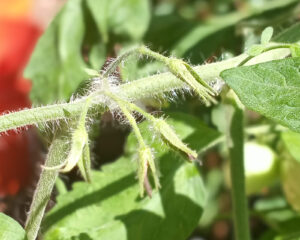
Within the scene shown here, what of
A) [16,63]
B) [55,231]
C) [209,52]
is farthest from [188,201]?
[16,63]

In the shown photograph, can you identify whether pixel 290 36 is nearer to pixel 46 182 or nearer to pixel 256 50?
pixel 256 50

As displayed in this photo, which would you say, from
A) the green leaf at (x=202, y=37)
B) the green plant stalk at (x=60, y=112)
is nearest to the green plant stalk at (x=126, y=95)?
the green plant stalk at (x=60, y=112)

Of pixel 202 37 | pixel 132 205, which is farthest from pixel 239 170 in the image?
pixel 202 37

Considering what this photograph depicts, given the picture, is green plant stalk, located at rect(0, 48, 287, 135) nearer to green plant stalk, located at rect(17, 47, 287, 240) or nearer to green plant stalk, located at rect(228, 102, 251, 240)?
green plant stalk, located at rect(17, 47, 287, 240)

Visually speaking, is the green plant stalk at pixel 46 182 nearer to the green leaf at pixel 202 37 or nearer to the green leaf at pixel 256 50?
the green leaf at pixel 256 50

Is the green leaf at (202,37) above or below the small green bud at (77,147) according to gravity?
above

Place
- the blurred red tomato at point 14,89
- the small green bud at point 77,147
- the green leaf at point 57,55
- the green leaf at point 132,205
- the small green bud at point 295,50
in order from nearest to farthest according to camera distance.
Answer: the small green bud at point 77,147
the small green bud at point 295,50
the green leaf at point 132,205
the green leaf at point 57,55
the blurred red tomato at point 14,89

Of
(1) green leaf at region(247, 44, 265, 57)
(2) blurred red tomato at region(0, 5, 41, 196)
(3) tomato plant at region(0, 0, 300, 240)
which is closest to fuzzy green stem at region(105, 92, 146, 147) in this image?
(3) tomato plant at region(0, 0, 300, 240)
